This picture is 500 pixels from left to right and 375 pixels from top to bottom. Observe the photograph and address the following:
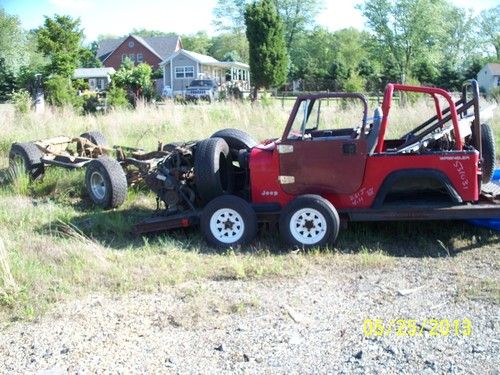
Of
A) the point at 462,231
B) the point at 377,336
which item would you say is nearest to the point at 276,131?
the point at 462,231

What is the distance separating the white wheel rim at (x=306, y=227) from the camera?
629 cm

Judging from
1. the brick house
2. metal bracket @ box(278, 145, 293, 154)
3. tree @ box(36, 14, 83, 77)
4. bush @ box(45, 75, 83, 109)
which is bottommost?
metal bracket @ box(278, 145, 293, 154)

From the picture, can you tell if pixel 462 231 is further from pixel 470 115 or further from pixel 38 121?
pixel 38 121

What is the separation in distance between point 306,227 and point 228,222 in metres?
0.87

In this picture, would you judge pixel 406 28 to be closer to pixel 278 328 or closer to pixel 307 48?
Answer: pixel 307 48

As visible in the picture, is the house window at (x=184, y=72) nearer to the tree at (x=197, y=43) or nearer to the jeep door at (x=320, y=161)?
the tree at (x=197, y=43)

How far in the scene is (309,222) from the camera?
6.33 metres

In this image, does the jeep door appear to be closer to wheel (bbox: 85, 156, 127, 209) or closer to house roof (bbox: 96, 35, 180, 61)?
wheel (bbox: 85, 156, 127, 209)

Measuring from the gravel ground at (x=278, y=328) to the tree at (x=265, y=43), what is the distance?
3276cm

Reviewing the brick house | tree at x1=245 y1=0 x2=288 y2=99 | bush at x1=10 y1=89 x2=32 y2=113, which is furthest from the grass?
the brick house

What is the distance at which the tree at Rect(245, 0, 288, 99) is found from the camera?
37750 mm

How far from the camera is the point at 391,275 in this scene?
18.4 feet

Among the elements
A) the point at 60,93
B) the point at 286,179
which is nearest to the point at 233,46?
the point at 60,93
